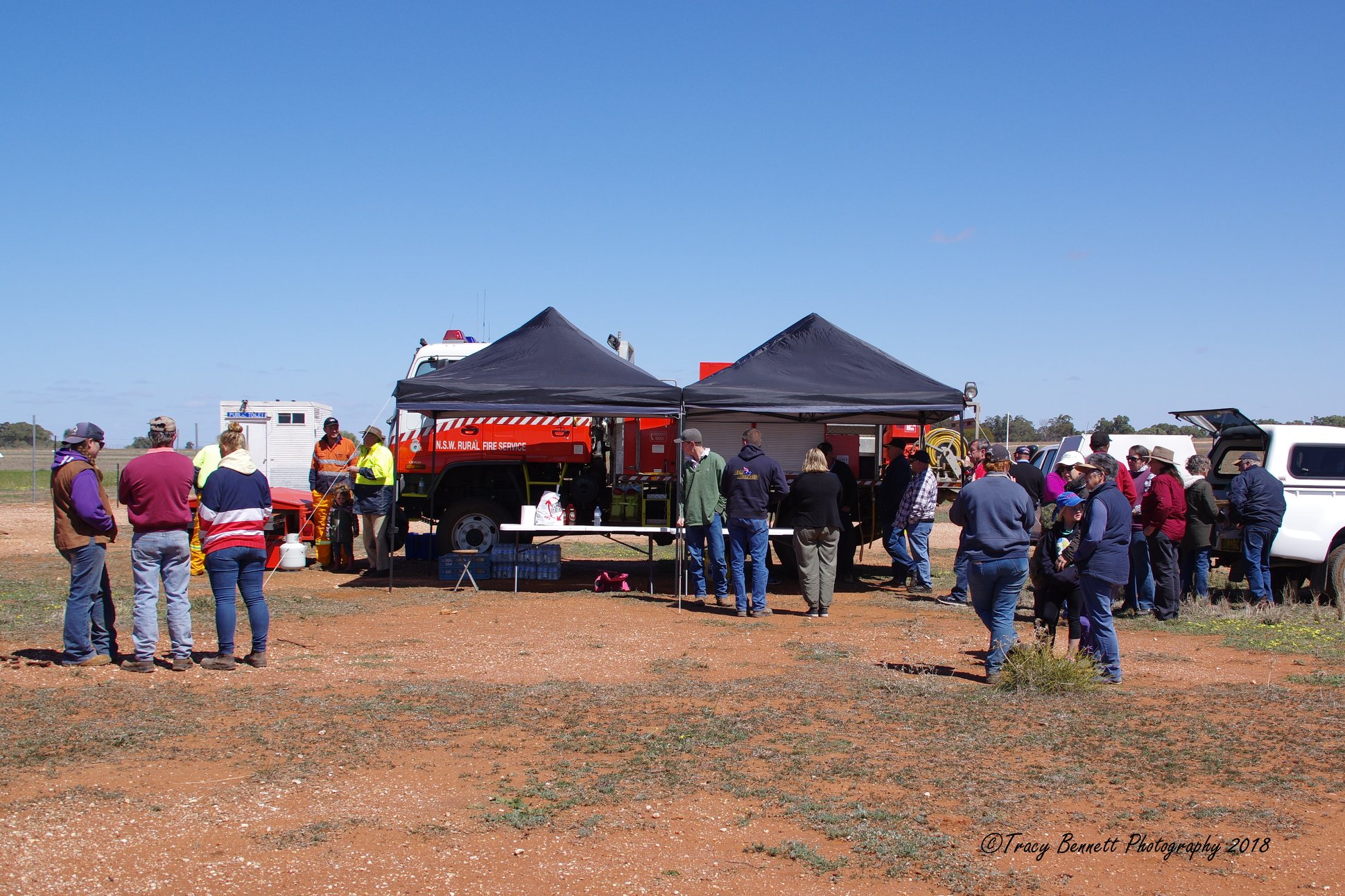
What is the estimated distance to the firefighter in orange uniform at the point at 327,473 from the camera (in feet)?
43.5

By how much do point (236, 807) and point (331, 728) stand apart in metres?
1.29

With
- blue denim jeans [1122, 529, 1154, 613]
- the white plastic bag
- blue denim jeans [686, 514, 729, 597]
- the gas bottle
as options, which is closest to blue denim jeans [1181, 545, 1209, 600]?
blue denim jeans [1122, 529, 1154, 613]

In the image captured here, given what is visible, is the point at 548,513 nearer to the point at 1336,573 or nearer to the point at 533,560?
the point at 533,560

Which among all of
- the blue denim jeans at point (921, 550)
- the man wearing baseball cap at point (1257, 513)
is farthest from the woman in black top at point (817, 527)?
the man wearing baseball cap at point (1257, 513)

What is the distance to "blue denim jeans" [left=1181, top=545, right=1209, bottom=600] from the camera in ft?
36.2

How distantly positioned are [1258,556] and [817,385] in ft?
15.3

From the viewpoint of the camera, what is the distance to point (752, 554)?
10.6 meters

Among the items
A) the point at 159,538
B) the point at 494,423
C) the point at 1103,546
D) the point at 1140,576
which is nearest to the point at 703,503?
the point at 494,423

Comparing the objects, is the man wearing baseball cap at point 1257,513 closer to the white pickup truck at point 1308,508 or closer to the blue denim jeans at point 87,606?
the white pickup truck at point 1308,508

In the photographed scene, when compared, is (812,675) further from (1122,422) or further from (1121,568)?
(1122,422)

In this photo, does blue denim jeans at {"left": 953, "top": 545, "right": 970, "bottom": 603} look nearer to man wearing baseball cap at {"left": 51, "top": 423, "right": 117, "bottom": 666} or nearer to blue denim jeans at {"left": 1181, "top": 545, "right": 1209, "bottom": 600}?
blue denim jeans at {"left": 1181, "top": 545, "right": 1209, "bottom": 600}

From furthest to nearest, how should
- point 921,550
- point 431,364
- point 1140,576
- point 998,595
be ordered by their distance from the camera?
point 431,364 < point 921,550 < point 1140,576 < point 998,595

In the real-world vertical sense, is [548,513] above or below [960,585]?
above

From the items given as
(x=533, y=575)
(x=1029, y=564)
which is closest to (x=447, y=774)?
(x=1029, y=564)
